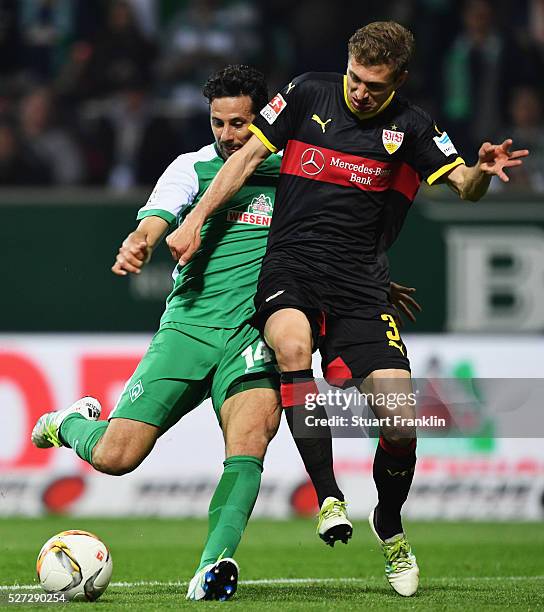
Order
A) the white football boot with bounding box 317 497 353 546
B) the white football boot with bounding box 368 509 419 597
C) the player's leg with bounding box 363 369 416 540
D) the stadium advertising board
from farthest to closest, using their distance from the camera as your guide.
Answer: the stadium advertising board → the white football boot with bounding box 368 509 419 597 → the player's leg with bounding box 363 369 416 540 → the white football boot with bounding box 317 497 353 546

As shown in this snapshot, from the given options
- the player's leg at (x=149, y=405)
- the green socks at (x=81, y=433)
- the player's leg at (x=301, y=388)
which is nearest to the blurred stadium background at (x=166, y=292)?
the green socks at (x=81, y=433)

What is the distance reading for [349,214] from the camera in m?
6.10

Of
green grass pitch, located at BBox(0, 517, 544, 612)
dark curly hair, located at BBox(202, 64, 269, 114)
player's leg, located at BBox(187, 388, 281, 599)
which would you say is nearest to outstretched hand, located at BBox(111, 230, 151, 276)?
player's leg, located at BBox(187, 388, 281, 599)

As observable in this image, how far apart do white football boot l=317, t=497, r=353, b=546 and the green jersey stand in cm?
109

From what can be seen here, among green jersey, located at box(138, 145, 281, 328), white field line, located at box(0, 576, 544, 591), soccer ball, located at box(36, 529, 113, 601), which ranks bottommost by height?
white field line, located at box(0, 576, 544, 591)

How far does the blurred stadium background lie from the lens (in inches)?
438

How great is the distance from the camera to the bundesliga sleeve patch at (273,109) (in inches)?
238

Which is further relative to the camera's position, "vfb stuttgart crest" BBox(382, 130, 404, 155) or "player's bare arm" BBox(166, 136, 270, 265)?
"vfb stuttgart crest" BBox(382, 130, 404, 155)

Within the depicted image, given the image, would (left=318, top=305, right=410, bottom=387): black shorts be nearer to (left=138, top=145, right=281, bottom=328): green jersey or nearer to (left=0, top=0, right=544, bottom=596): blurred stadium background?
(left=138, top=145, right=281, bottom=328): green jersey

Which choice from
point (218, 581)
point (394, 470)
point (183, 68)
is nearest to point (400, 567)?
point (394, 470)

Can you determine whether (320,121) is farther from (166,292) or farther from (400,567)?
(166,292)

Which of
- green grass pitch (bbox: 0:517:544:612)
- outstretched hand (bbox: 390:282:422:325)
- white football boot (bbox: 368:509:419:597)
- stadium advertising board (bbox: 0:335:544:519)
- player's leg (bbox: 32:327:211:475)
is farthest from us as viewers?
stadium advertising board (bbox: 0:335:544:519)

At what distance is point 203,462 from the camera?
11141 mm

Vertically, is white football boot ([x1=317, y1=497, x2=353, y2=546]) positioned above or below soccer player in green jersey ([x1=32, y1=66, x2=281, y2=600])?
below
